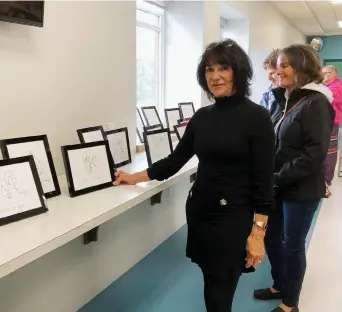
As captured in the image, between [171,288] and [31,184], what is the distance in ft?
4.30

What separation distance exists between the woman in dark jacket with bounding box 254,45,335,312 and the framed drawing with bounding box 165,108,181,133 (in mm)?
1452

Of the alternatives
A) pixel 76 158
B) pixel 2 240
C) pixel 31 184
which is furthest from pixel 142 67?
pixel 2 240

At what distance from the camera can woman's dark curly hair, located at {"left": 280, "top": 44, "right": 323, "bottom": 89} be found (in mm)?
1852

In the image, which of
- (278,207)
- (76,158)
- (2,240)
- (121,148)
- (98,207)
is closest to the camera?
(2,240)

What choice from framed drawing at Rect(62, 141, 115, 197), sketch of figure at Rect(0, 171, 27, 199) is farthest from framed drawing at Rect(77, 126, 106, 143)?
sketch of figure at Rect(0, 171, 27, 199)

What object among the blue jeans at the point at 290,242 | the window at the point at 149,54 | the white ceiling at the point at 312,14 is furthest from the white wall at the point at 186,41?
the white ceiling at the point at 312,14

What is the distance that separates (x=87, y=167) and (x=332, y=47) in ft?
34.7

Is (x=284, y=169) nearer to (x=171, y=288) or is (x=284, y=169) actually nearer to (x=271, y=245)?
(x=271, y=245)

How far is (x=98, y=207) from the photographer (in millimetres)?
1631

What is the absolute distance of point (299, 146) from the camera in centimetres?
184

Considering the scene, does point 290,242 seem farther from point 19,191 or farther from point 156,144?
point 19,191

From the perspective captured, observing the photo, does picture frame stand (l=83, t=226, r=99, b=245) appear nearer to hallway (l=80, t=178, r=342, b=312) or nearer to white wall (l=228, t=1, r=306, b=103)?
hallway (l=80, t=178, r=342, b=312)

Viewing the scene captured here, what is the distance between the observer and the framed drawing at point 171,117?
3.37 m

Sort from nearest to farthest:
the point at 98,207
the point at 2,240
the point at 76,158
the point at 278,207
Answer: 1. the point at 2,240
2. the point at 98,207
3. the point at 76,158
4. the point at 278,207
